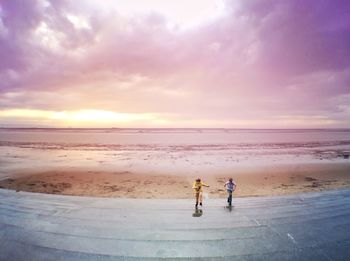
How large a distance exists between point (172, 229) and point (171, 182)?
13051 mm

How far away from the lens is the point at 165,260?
8875mm

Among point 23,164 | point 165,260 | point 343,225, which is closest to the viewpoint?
point 165,260

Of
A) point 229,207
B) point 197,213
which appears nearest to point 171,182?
point 229,207

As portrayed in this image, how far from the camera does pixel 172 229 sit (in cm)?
1137

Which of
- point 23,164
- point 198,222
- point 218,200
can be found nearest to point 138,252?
point 198,222

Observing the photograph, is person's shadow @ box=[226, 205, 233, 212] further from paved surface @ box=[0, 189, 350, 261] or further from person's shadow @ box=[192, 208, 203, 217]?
person's shadow @ box=[192, 208, 203, 217]

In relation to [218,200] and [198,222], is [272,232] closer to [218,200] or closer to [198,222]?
[198,222]

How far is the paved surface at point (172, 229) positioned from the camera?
938 centimetres

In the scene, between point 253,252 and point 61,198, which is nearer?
point 253,252

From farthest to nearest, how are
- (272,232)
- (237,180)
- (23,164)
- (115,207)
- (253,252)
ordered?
(23,164)
(237,180)
(115,207)
(272,232)
(253,252)

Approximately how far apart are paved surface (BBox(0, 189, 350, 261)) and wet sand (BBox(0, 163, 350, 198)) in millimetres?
4562

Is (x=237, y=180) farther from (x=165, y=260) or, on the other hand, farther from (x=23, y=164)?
(x=23, y=164)

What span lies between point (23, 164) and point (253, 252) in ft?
109

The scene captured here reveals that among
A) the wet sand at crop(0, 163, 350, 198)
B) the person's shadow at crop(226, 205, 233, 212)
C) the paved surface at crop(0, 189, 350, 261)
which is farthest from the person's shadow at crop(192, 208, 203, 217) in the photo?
the wet sand at crop(0, 163, 350, 198)
